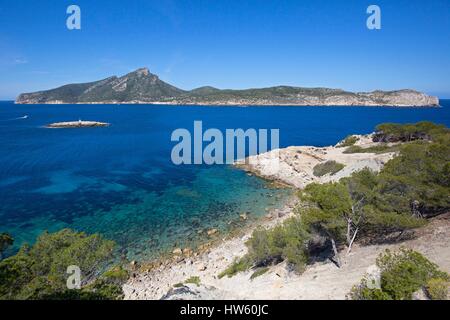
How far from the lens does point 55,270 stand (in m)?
13.4

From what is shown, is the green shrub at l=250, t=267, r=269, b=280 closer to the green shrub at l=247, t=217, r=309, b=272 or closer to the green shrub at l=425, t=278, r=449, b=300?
the green shrub at l=247, t=217, r=309, b=272

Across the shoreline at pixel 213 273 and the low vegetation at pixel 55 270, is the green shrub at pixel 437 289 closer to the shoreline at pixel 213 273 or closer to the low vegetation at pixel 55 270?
the shoreline at pixel 213 273

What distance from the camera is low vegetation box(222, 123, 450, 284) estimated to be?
1656 cm

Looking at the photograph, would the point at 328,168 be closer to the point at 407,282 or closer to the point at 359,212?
the point at 359,212

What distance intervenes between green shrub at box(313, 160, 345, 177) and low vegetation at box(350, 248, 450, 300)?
3271cm

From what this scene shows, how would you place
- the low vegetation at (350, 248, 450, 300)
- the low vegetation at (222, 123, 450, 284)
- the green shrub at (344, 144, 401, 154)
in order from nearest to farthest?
1. the low vegetation at (350, 248, 450, 300)
2. the low vegetation at (222, 123, 450, 284)
3. the green shrub at (344, 144, 401, 154)

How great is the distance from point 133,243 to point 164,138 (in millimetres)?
69526

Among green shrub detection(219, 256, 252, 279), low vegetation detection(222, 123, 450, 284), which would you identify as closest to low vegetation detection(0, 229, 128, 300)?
green shrub detection(219, 256, 252, 279)

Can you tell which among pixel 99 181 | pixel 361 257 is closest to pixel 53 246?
pixel 361 257

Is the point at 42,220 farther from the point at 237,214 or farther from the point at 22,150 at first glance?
the point at 22,150

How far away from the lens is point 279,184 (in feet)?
141

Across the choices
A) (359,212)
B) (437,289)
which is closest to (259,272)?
(359,212)

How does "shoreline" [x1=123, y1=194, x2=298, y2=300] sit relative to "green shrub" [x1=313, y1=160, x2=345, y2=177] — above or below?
below

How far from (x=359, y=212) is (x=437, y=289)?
7825 mm
